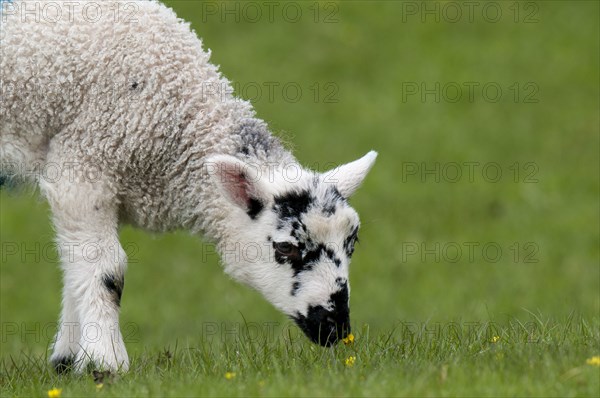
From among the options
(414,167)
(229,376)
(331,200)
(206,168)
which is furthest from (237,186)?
(414,167)

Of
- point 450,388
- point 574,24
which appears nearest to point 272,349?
point 450,388

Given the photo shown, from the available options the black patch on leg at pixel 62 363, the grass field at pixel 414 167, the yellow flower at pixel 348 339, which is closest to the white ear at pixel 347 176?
the yellow flower at pixel 348 339

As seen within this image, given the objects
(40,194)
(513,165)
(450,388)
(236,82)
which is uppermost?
(236,82)

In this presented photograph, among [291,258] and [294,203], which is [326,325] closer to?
[291,258]

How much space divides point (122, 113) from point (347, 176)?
1.48m

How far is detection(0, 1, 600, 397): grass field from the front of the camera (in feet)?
49.8

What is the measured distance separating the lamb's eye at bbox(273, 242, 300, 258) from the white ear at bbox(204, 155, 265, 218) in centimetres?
27

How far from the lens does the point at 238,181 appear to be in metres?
7.05

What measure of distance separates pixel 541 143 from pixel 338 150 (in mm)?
3565

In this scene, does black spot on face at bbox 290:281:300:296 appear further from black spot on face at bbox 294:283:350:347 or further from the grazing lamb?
black spot on face at bbox 294:283:350:347

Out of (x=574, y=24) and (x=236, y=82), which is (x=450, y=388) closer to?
(x=236, y=82)

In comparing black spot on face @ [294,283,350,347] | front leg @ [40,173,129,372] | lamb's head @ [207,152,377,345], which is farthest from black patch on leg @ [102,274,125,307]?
black spot on face @ [294,283,350,347]

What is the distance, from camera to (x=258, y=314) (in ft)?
49.0

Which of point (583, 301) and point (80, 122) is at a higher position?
point (80, 122)
